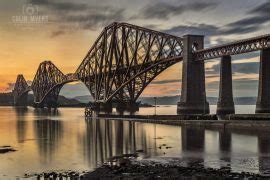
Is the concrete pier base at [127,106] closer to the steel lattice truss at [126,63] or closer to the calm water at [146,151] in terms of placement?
the steel lattice truss at [126,63]

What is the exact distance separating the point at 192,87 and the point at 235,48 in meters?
15.2

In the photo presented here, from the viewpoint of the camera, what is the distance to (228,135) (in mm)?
63500

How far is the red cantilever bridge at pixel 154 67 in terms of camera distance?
3327 inches

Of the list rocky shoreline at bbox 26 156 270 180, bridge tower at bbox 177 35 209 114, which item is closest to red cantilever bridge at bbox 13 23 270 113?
bridge tower at bbox 177 35 209 114

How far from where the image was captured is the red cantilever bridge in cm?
8450

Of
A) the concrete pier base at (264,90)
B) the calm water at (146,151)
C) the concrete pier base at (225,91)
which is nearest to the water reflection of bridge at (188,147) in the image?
the calm water at (146,151)

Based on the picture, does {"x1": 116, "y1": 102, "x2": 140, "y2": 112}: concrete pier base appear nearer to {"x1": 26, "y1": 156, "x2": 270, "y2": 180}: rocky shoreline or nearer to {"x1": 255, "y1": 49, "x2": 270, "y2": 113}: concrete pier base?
{"x1": 255, "y1": 49, "x2": 270, "y2": 113}: concrete pier base

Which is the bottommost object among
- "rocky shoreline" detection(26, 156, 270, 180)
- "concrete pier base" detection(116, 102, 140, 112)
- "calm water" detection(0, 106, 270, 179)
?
"calm water" detection(0, 106, 270, 179)

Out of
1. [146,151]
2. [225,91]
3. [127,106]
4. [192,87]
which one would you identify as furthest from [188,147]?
[127,106]

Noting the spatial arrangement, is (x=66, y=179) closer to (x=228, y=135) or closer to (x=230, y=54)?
(x=228, y=135)

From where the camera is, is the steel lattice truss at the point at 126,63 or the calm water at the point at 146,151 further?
the steel lattice truss at the point at 126,63

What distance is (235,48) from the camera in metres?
86.4

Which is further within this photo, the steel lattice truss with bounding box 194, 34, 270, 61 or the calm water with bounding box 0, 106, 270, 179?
the steel lattice truss with bounding box 194, 34, 270, 61

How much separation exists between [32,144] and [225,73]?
39870 millimetres
